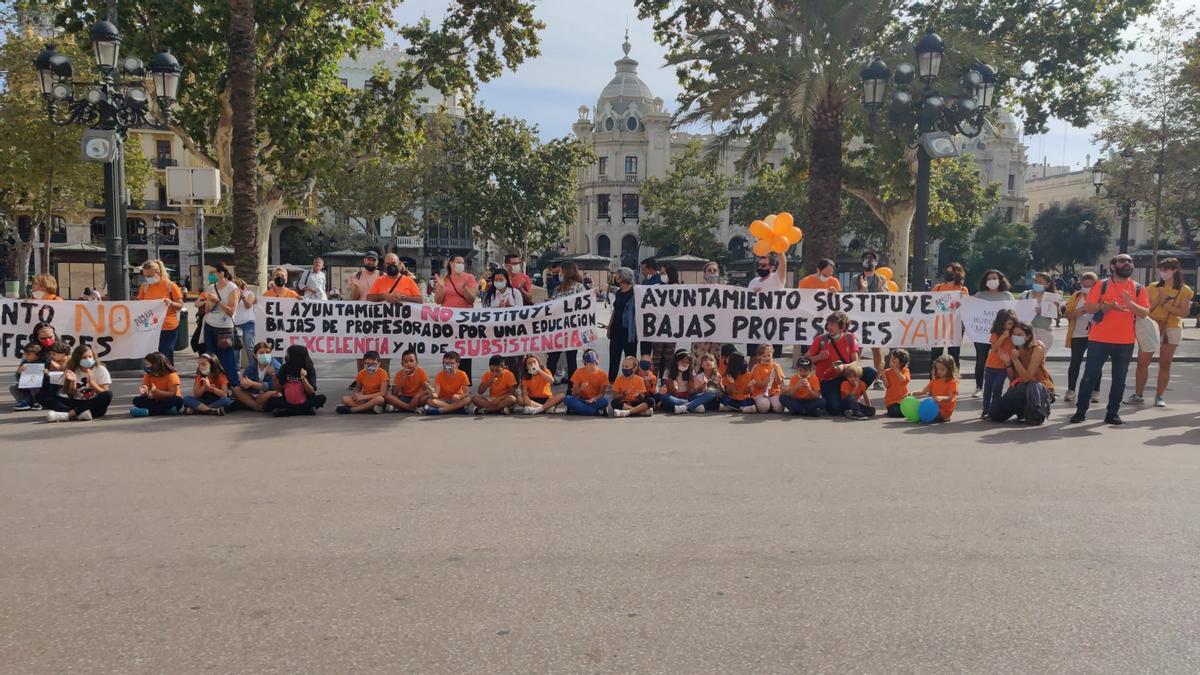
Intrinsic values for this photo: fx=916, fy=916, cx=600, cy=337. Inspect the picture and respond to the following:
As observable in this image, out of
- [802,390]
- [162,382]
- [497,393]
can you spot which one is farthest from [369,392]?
[802,390]

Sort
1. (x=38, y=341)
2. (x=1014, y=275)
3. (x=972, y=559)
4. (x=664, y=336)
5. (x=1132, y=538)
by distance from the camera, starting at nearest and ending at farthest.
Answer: (x=972, y=559)
(x=1132, y=538)
(x=38, y=341)
(x=664, y=336)
(x=1014, y=275)

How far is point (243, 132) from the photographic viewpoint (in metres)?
14.0

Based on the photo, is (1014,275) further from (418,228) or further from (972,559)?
(972,559)

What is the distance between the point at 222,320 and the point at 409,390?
278 cm

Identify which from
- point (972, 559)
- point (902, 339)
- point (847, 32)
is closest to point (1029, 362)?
point (902, 339)

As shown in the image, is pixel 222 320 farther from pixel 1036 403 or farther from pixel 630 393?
pixel 1036 403

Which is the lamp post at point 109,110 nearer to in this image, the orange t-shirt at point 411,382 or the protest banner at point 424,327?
the protest banner at point 424,327

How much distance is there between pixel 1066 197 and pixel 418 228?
233ft

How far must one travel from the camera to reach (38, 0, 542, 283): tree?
17.7m

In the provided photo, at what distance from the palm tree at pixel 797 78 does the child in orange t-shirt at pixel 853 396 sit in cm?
655

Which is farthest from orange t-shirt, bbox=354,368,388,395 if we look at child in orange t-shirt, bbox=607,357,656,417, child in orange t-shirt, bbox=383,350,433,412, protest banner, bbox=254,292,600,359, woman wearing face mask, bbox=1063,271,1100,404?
woman wearing face mask, bbox=1063,271,1100,404

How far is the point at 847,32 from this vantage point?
15195 mm

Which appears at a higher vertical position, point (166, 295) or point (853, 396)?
point (166, 295)

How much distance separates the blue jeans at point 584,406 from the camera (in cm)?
966
